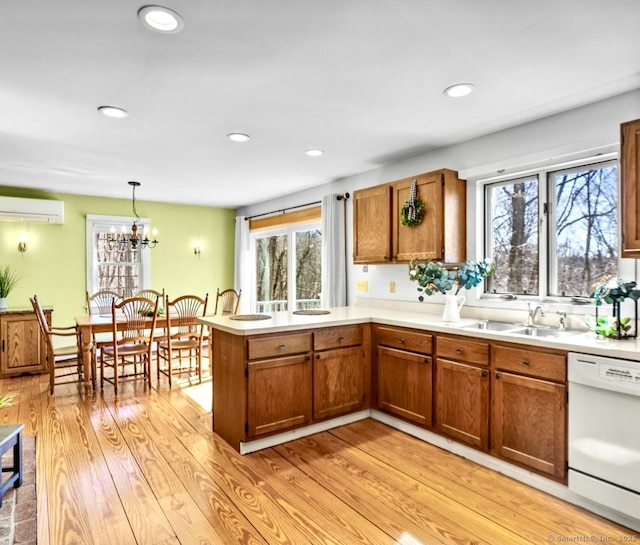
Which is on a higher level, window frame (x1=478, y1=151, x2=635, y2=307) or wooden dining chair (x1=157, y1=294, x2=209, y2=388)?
window frame (x1=478, y1=151, x2=635, y2=307)

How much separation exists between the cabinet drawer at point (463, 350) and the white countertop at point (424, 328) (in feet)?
0.17

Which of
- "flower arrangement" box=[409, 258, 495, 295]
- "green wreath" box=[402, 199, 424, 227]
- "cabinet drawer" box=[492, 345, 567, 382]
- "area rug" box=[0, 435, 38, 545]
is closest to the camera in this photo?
"area rug" box=[0, 435, 38, 545]

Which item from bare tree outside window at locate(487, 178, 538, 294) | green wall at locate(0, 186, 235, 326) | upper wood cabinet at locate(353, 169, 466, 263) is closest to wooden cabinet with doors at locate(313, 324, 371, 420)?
upper wood cabinet at locate(353, 169, 466, 263)

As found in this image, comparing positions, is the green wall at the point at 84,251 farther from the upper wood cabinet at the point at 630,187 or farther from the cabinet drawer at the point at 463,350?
the upper wood cabinet at the point at 630,187

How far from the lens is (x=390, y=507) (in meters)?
2.20

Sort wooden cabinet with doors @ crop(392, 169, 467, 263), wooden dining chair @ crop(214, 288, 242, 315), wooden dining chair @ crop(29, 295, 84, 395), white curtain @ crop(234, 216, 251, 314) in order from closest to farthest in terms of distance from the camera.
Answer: wooden cabinet with doors @ crop(392, 169, 467, 263) < wooden dining chair @ crop(29, 295, 84, 395) < wooden dining chair @ crop(214, 288, 242, 315) < white curtain @ crop(234, 216, 251, 314)

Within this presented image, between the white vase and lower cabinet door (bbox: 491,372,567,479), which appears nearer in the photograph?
lower cabinet door (bbox: 491,372,567,479)

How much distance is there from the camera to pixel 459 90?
8.23 feet

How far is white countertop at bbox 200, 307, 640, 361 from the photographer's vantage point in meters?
2.11

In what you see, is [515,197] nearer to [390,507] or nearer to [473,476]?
[473,476]

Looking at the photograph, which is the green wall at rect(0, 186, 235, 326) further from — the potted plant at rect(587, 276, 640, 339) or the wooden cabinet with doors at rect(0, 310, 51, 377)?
the potted plant at rect(587, 276, 640, 339)

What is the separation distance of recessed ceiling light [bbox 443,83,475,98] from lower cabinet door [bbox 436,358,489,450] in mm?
1732

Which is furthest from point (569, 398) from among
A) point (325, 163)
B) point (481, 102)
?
point (325, 163)

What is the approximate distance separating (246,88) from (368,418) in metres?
2.70
